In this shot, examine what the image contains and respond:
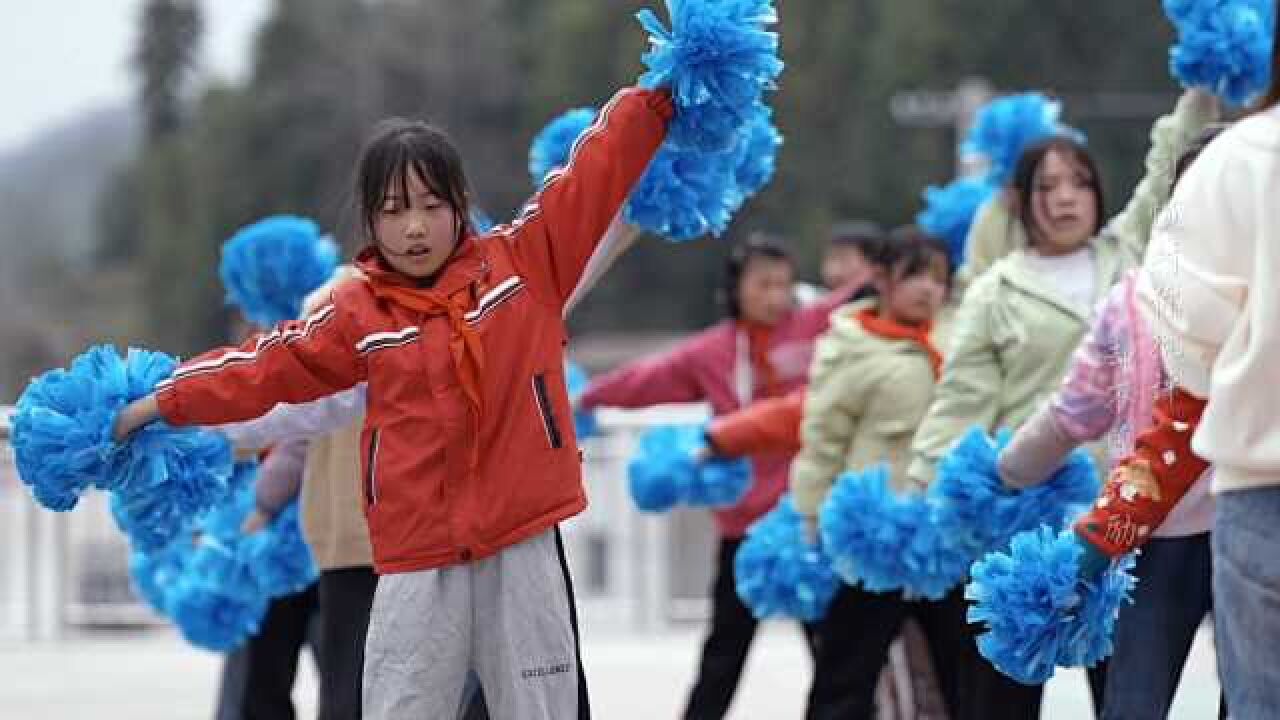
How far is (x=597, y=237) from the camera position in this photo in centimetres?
550

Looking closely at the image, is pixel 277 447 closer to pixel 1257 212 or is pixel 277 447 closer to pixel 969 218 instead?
pixel 969 218

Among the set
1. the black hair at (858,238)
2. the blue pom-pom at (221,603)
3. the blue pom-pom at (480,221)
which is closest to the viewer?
the blue pom-pom at (480,221)

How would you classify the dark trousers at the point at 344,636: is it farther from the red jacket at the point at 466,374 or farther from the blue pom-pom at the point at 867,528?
the red jacket at the point at 466,374

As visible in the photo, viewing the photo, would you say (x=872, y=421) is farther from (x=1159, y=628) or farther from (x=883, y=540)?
(x=1159, y=628)

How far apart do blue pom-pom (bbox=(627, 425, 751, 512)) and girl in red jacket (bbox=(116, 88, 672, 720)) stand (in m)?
3.11

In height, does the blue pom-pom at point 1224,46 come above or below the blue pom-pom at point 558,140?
above

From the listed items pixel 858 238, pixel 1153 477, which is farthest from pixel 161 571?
pixel 1153 477

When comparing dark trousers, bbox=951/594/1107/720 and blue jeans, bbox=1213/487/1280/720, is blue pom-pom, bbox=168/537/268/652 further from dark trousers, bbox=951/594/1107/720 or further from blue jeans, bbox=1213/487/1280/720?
blue jeans, bbox=1213/487/1280/720

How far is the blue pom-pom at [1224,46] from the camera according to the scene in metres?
6.83

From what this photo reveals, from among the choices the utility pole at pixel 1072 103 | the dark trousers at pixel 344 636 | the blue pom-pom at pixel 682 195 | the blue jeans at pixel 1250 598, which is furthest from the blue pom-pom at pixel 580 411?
the utility pole at pixel 1072 103

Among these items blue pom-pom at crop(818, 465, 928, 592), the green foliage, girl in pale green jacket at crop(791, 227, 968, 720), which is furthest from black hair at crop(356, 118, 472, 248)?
the green foliage

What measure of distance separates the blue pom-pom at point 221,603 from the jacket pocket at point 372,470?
255cm

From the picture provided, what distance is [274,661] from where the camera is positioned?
313 inches

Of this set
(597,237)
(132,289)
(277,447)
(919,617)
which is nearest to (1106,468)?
(919,617)
